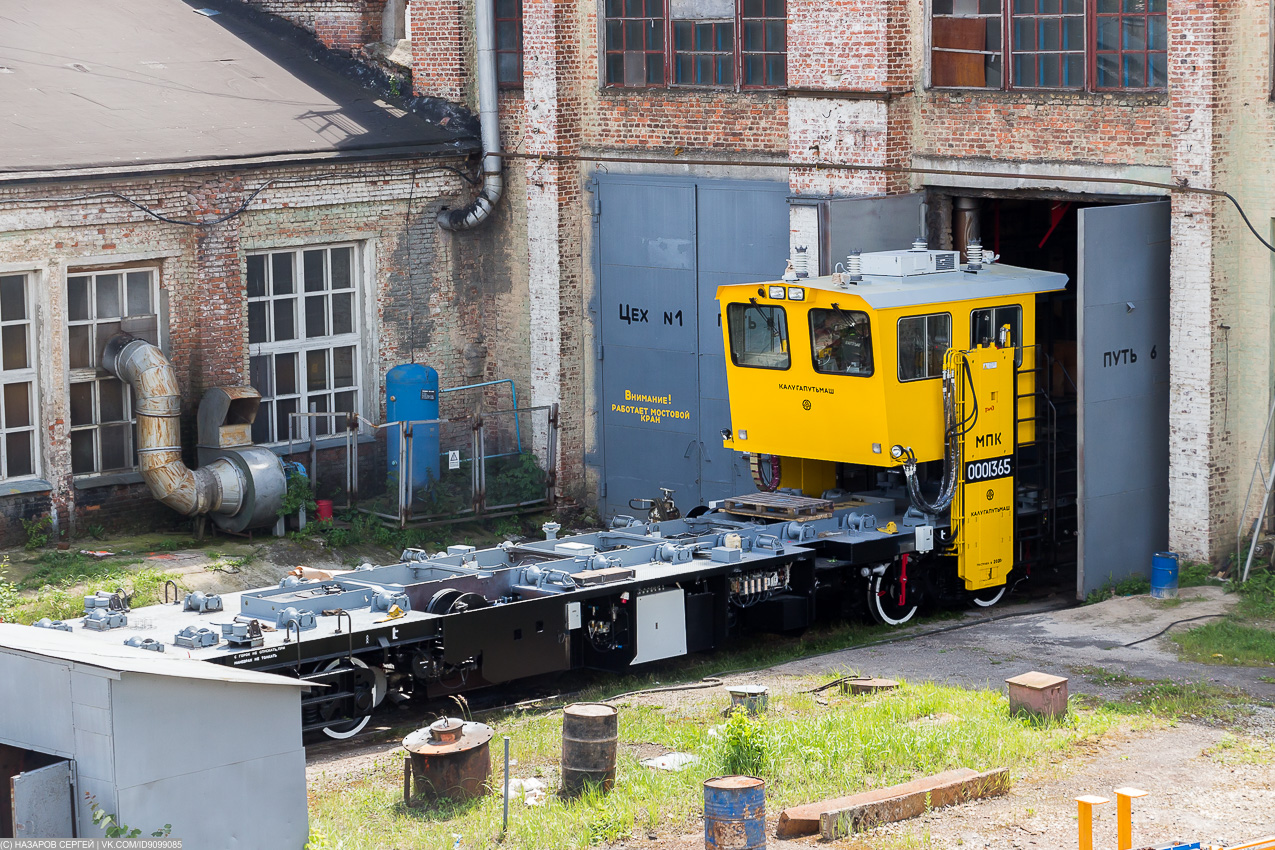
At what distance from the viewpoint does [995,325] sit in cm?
1645

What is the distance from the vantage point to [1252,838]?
10164 mm

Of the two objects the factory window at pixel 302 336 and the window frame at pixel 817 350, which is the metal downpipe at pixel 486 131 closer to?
the factory window at pixel 302 336

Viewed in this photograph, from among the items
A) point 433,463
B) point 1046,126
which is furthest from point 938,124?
point 433,463

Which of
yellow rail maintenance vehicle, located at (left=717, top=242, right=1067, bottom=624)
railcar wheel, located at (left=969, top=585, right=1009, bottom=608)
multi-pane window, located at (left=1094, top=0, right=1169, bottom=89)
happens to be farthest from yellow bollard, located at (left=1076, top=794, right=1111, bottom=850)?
multi-pane window, located at (left=1094, top=0, right=1169, bottom=89)

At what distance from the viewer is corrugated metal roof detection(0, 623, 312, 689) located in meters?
9.34

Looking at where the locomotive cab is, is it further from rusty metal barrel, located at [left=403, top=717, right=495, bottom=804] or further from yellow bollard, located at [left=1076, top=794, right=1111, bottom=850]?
yellow bollard, located at [left=1076, top=794, right=1111, bottom=850]

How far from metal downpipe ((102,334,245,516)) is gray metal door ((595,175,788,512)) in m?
4.73

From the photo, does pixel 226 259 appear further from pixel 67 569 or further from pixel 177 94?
pixel 67 569

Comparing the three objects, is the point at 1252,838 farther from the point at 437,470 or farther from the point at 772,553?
the point at 437,470

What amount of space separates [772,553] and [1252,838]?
18.9 ft

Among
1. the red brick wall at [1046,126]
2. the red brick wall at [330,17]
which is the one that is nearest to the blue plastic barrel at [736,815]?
the red brick wall at [1046,126]

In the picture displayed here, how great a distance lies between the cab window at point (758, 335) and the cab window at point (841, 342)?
36 cm

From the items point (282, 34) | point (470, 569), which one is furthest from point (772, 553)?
point (282, 34)

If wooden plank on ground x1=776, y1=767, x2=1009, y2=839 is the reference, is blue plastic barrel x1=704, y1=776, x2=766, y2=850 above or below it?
above
